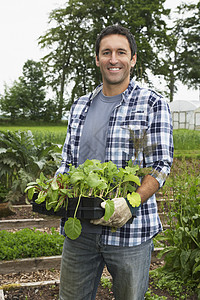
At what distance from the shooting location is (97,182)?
155 cm

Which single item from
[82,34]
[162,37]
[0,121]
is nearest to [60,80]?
[82,34]

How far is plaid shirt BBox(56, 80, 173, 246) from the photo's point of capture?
1.76m

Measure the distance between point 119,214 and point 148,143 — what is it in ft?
1.38

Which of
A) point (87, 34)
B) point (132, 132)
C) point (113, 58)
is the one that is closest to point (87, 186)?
point (132, 132)

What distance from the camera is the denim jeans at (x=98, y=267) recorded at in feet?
5.75

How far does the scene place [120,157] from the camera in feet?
6.07

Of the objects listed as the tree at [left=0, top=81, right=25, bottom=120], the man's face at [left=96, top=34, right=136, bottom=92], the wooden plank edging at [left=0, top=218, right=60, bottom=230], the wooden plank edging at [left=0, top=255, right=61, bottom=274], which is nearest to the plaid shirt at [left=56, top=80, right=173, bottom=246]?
the man's face at [left=96, top=34, right=136, bottom=92]

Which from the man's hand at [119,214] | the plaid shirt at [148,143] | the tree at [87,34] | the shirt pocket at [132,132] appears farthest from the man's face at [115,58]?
the tree at [87,34]

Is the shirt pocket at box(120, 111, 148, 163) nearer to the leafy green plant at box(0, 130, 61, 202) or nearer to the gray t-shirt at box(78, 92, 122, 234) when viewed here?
the gray t-shirt at box(78, 92, 122, 234)

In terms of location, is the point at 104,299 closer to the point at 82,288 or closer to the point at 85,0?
the point at 82,288

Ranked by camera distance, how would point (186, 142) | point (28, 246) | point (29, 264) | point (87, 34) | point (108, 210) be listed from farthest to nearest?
point (87, 34) → point (186, 142) → point (28, 246) → point (29, 264) → point (108, 210)

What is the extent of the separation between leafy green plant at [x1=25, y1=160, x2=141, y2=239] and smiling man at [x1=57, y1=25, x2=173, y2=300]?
8cm

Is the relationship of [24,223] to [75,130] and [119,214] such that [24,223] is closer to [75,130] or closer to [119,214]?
[75,130]

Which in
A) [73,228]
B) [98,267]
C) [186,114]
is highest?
[186,114]
